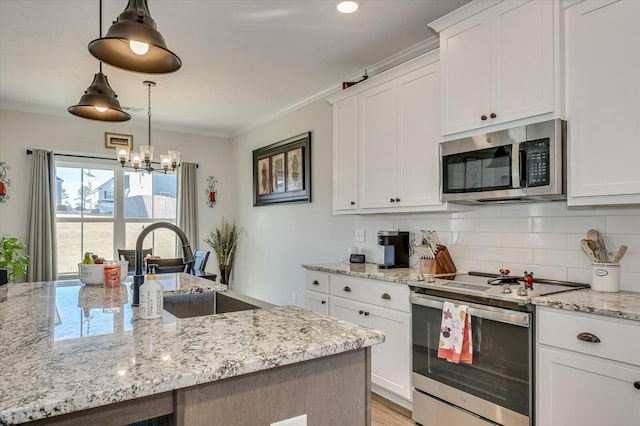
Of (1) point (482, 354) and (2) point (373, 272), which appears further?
(2) point (373, 272)

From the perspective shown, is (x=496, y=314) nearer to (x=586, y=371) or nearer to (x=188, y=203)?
(x=586, y=371)

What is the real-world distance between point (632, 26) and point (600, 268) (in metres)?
1.13

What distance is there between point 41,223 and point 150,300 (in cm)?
420

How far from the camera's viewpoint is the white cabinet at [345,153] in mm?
3423

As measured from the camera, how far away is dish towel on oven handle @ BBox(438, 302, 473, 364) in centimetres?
220

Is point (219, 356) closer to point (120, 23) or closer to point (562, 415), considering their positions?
point (120, 23)

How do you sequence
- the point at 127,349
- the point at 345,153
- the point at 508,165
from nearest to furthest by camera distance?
the point at 127,349
the point at 508,165
the point at 345,153

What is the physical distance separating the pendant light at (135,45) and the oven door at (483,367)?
1879mm

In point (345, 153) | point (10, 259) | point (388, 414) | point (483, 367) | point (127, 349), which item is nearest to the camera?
point (127, 349)

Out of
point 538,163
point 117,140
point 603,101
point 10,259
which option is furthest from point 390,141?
point 117,140

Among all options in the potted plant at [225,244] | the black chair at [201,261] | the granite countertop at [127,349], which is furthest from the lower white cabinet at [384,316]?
the potted plant at [225,244]

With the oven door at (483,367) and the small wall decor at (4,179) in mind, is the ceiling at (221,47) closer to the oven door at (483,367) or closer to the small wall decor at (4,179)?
the small wall decor at (4,179)

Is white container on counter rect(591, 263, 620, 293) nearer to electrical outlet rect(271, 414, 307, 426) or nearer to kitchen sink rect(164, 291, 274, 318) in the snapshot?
kitchen sink rect(164, 291, 274, 318)

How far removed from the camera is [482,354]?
2.15 meters
